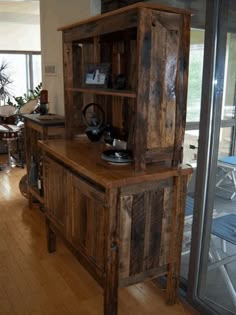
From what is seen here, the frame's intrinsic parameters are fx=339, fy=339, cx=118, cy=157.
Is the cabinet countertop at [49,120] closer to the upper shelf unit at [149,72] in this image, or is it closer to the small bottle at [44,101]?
the small bottle at [44,101]

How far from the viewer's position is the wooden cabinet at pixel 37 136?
306 centimetres

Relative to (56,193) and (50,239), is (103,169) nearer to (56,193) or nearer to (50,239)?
(56,193)

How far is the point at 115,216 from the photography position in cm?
180

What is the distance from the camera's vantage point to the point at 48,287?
7.77ft

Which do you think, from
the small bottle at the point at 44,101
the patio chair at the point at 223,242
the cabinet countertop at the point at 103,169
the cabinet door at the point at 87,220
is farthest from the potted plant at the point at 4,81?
the patio chair at the point at 223,242

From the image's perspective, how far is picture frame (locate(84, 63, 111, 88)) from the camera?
234 centimetres

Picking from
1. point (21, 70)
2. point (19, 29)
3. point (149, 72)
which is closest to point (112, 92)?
point (149, 72)

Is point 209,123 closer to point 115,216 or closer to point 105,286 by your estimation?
point 115,216

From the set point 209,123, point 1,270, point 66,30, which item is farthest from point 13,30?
point 209,123

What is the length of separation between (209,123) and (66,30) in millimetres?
1327

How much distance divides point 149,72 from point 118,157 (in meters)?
0.53

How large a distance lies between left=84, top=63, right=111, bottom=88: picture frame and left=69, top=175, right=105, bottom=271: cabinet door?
0.70 m

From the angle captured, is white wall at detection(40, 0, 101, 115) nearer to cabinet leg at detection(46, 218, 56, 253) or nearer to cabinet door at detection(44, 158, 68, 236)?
cabinet door at detection(44, 158, 68, 236)

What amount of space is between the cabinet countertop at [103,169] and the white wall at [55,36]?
4.29 ft
